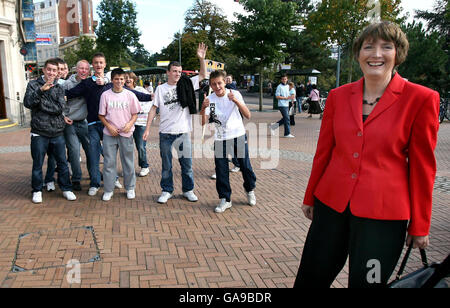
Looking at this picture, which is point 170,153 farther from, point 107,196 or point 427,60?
point 427,60

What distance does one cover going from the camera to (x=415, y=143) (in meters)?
1.89

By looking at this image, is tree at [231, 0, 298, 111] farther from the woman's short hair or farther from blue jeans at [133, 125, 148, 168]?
the woman's short hair

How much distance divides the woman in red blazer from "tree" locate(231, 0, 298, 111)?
1818cm

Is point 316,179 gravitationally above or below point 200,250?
above

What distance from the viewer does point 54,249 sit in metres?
3.88

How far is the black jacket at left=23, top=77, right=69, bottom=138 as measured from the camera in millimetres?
5172

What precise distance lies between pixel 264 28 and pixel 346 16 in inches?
219

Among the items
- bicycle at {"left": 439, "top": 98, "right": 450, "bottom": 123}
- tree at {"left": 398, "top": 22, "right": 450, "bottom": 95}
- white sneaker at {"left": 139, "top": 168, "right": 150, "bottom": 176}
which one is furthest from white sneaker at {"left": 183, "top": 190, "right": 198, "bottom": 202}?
tree at {"left": 398, "top": 22, "right": 450, "bottom": 95}

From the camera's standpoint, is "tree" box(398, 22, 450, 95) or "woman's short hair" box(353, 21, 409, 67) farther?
"tree" box(398, 22, 450, 95)

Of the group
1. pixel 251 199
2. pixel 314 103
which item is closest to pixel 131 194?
pixel 251 199

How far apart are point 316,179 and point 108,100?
12.9 ft

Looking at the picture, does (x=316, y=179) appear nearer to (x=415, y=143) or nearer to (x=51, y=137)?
(x=415, y=143)
